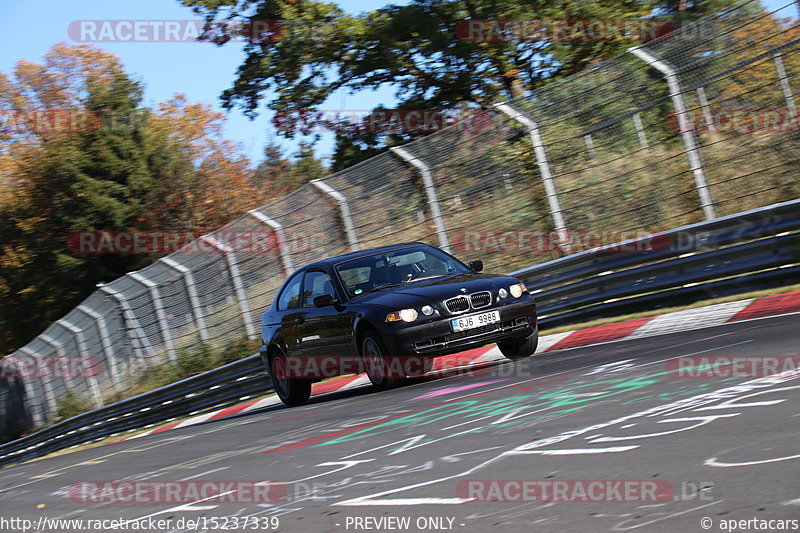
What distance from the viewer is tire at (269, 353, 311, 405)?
11.8m

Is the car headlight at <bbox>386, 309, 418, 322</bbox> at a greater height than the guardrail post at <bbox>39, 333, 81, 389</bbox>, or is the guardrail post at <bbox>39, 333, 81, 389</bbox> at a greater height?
the guardrail post at <bbox>39, 333, 81, 389</bbox>

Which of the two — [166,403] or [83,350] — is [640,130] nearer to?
[166,403]

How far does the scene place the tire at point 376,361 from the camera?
9.77 m

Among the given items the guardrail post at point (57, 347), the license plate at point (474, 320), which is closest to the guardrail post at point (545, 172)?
the license plate at point (474, 320)

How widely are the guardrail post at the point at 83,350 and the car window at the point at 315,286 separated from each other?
39.2 ft

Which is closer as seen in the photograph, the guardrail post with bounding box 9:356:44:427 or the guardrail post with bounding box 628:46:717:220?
the guardrail post with bounding box 628:46:717:220

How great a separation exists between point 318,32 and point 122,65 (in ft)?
65.3

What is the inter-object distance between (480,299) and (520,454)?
4.45 m

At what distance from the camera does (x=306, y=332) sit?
442 inches

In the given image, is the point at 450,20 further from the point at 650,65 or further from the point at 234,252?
the point at 650,65

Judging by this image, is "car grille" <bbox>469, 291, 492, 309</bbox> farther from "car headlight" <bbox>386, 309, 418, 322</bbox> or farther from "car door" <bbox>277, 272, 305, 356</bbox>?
"car door" <bbox>277, 272, 305, 356</bbox>

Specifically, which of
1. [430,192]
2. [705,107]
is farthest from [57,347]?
[705,107]

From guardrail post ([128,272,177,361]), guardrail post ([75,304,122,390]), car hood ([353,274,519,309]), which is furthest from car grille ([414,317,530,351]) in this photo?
guardrail post ([75,304,122,390])

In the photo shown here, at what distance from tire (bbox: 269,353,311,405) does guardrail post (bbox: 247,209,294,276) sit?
176 inches
